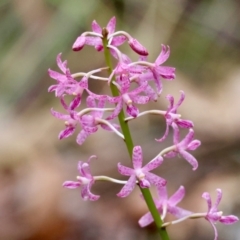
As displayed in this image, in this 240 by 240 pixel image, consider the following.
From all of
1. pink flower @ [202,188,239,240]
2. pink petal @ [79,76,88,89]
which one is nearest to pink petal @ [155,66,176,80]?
pink petal @ [79,76,88,89]

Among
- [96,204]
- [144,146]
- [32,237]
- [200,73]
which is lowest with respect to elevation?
[32,237]

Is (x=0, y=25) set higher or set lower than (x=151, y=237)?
higher

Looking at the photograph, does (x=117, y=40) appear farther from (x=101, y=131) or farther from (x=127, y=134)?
(x=101, y=131)

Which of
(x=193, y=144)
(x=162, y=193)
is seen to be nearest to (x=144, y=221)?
(x=162, y=193)

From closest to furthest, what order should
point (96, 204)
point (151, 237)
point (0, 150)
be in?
point (151, 237) → point (96, 204) → point (0, 150)

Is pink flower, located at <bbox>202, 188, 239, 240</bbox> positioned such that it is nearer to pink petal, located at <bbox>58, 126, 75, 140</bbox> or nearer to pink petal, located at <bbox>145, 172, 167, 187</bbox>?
pink petal, located at <bbox>145, 172, 167, 187</bbox>

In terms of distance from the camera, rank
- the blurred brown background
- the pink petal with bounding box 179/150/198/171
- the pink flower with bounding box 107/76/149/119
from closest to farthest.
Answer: the pink flower with bounding box 107/76/149/119, the pink petal with bounding box 179/150/198/171, the blurred brown background

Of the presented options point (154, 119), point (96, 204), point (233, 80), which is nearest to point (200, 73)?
point (233, 80)

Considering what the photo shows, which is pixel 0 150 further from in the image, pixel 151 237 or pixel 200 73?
pixel 200 73
